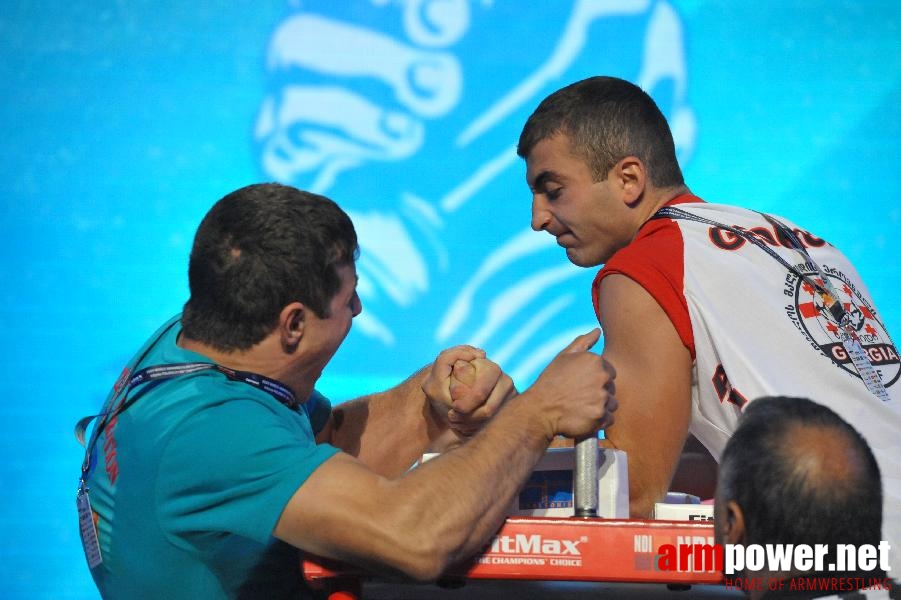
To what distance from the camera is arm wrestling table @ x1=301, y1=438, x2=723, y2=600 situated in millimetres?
1231

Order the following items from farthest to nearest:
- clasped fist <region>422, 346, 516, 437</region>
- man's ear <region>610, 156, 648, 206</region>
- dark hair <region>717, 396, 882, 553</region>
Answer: man's ear <region>610, 156, 648, 206</region>, clasped fist <region>422, 346, 516, 437</region>, dark hair <region>717, 396, 882, 553</region>

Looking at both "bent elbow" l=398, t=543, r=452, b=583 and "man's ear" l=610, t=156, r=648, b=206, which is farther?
"man's ear" l=610, t=156, r=648, b=206

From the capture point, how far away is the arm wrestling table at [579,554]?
123 centimetres

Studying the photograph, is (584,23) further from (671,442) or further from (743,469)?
(743,469)

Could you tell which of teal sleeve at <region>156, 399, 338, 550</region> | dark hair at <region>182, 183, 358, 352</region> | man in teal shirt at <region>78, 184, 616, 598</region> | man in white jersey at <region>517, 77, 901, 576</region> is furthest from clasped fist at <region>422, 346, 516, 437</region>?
teal sleeve at <region>156, 399, 338, 550</region>

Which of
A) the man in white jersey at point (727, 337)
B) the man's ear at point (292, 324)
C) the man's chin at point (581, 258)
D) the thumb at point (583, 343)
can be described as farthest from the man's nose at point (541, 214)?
the man's ear at point (292, 324)

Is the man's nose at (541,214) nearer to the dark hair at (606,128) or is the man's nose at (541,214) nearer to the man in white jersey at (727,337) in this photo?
the dark hair at (606,128)

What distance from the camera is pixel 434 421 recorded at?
2.06m

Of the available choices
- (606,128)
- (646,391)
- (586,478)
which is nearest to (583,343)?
(646,391)

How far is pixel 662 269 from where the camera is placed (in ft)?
5.22

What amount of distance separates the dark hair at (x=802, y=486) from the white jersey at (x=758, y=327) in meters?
0.38

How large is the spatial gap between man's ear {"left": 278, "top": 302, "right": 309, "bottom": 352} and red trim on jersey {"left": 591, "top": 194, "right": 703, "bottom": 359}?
1.65 feet

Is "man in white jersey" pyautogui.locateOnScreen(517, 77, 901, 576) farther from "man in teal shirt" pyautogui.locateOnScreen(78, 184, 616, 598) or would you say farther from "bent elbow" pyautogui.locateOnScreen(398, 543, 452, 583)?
"bent elbow" pyautogui.locateOnScreen(398, 543, 452, 583)

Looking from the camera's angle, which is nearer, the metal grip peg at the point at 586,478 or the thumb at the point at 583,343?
the metal grip peg at the point at 586,478
